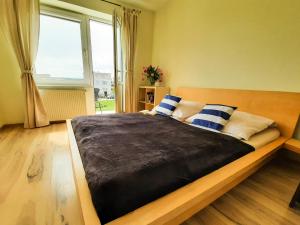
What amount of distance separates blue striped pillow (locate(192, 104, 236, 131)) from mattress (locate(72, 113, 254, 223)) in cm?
20

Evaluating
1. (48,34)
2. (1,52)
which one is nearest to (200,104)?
(48,34)

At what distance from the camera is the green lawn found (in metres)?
3.67

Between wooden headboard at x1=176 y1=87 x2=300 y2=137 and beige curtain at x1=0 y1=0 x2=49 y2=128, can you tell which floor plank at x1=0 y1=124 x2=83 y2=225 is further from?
wooden headboard at x1=176 y1=87 x2=300 y2=137

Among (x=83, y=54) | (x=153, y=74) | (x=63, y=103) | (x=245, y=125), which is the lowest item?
(x=63, y=103)

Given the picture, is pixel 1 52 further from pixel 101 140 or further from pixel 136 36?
pixel 101 140

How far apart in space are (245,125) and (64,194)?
193cm

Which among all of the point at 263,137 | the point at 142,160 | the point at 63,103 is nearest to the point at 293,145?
the point at 263,137

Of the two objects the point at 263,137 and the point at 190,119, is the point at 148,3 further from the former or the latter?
the point at 263,137

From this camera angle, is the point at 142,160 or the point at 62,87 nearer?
the point at 142,160

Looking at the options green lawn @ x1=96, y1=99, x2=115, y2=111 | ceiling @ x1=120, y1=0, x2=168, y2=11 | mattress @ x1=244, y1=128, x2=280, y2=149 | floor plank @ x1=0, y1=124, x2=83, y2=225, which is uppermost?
ceiling @ x1=120, y1=0, x2=168, y2=11

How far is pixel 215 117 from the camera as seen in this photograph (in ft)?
5.78

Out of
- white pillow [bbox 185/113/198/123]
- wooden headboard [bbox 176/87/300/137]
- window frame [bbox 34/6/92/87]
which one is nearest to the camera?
wooden headboard [bbox 176/87/300/137]

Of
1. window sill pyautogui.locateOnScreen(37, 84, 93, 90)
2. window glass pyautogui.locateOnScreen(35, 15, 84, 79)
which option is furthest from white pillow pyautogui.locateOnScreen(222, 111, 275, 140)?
window glass pyautogui.locateOnScreen(35, 15, 84, 79)

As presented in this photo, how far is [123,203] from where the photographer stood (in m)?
0.74
